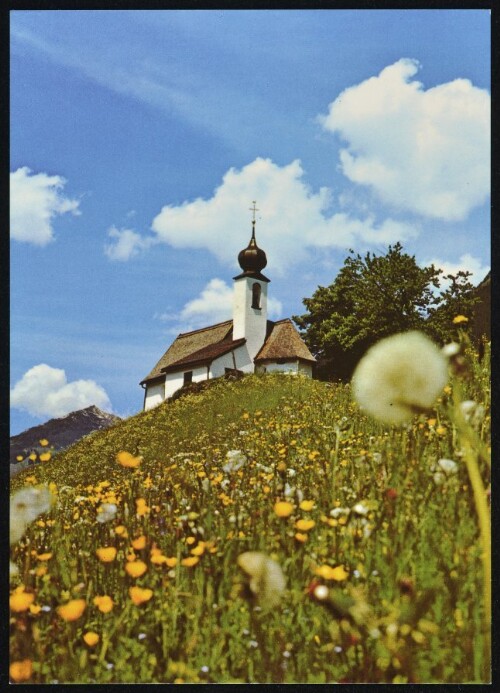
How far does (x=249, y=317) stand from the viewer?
33.7m

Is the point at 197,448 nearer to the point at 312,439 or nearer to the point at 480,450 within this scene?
the point at 312,439

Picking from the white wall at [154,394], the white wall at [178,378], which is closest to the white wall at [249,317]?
the white wall at [178,378]

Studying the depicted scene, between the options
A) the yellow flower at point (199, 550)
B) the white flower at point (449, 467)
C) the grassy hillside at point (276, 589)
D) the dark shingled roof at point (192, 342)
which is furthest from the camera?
the dark shingled roof at point (192, 342)


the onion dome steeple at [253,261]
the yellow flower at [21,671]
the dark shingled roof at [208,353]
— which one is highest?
the onion dome steeple at [253,261]

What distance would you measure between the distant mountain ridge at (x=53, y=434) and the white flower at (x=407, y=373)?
2.47 metres

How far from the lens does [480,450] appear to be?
3418mm

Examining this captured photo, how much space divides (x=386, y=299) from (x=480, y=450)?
23.1 m

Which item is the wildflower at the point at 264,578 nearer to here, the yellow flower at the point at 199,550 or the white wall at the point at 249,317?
the yellow flower at the point at 199,550

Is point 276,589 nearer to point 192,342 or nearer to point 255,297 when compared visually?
point 255,297

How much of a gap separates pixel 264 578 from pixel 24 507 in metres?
1.81

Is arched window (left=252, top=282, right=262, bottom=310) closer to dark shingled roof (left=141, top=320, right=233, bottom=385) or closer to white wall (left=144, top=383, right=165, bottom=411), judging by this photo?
dark shingled roof (left=141, top=320, right=233, bottom=385)

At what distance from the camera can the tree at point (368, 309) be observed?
2534 cm

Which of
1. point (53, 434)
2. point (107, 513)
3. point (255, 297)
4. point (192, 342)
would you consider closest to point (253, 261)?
point (255, 297)
